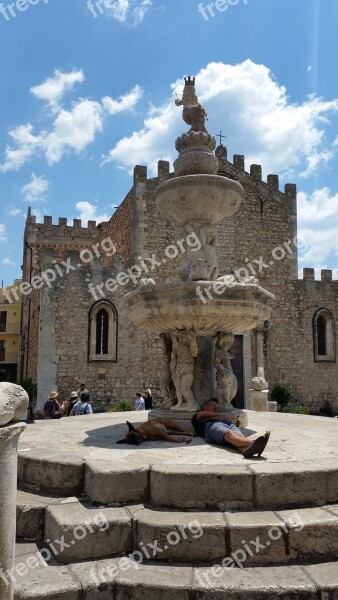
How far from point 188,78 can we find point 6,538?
7215 mm

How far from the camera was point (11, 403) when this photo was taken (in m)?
2.57

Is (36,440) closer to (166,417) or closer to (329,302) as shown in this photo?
(166,417)

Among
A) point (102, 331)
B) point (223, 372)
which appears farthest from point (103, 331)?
point (223, 372)

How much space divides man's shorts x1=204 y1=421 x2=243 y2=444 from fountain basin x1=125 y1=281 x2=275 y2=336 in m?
1.32

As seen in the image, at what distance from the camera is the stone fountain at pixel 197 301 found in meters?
5.71

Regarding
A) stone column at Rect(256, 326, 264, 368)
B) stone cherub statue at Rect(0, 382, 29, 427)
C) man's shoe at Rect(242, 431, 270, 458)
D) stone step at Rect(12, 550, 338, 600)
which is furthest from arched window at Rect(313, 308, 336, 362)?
stone cherub statue at Rect(0, 382, 29, 427)

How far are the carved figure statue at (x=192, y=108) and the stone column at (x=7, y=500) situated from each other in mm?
6044

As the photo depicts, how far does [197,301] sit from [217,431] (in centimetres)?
152

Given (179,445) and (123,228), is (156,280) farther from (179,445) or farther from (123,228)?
(179,445)

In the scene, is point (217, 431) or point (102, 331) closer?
point (217, 431)

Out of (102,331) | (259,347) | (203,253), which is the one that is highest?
(203,253)

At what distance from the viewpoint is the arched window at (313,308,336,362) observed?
20984mm

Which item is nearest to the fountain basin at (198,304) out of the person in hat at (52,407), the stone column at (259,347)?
the person in hat at (52,407)

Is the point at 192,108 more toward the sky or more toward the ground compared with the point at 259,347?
more toward the sky
